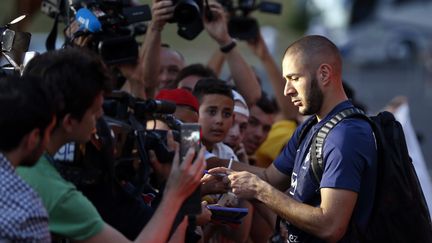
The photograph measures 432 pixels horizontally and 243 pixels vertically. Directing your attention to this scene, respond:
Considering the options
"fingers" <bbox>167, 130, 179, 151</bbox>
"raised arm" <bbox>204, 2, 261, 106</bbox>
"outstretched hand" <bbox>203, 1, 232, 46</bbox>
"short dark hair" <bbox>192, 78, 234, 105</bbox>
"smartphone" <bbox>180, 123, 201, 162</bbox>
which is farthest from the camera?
"raised arm" <bbox>204, 2, 261, 106</bbox>

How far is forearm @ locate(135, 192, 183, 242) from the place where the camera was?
443 cm

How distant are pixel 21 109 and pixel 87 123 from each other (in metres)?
0.39

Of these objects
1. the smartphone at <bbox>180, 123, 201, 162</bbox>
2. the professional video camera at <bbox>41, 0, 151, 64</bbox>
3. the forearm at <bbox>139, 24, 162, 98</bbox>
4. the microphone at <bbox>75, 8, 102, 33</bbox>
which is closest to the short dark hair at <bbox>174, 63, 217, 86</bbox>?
the forearm at <bbox>139, 24, 162, 98</bbox>

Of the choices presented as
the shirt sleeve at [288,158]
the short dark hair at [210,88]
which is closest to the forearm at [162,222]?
the shirt sleeve at [288,158]

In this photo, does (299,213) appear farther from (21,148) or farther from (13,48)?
(21,148)

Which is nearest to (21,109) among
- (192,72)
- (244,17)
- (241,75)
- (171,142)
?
(171,142)

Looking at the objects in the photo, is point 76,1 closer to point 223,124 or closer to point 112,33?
point 112,33

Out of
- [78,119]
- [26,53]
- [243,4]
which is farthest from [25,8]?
[78,119]

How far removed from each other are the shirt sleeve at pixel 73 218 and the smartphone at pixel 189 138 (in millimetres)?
440

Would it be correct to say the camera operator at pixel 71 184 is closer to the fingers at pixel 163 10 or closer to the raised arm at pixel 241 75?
the fingers at pixel 163 10

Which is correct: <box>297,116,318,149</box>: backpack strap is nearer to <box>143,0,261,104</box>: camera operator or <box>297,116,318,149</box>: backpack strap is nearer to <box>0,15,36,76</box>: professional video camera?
<box>0,15,36,76</box>: professional video camera

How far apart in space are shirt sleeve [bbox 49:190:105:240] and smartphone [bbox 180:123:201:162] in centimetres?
44

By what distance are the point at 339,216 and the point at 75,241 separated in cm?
147

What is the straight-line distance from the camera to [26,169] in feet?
14.4
